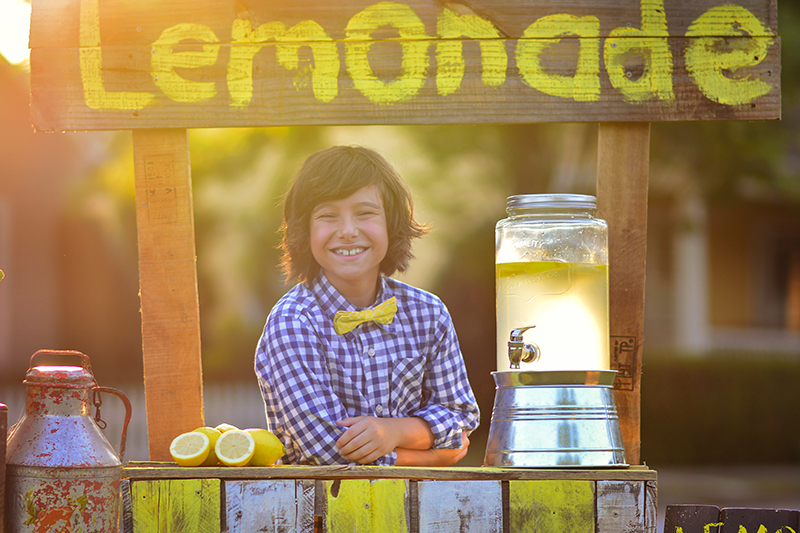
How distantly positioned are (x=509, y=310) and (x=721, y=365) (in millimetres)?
9851

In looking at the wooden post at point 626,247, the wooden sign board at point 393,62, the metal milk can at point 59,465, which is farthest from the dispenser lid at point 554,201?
the metal milk can at point 59,465

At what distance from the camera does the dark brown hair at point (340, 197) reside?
116 inches

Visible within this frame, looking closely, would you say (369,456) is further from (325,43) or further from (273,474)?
(325,43)

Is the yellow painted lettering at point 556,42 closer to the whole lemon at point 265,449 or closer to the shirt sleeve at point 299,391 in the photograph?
the shirt sleeve at point 299,391

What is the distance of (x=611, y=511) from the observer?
7.88 ft

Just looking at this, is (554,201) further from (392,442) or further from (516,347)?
(392,442)

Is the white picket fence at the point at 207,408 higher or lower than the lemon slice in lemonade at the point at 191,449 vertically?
lower

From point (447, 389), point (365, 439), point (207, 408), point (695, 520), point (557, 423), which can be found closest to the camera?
point (557, 423)

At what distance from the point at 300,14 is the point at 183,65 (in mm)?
426

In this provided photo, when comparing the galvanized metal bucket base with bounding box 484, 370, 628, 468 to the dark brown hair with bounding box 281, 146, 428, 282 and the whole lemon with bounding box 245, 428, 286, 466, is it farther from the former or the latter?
the dark brown hair with bounding box 281, 146, 428, 282

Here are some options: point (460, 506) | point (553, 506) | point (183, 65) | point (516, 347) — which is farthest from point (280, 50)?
point (553, 506)

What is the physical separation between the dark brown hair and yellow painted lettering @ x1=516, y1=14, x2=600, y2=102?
606 millimetres

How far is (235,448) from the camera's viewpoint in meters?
2.55

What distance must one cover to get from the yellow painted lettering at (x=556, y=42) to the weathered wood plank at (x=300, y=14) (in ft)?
0.08
